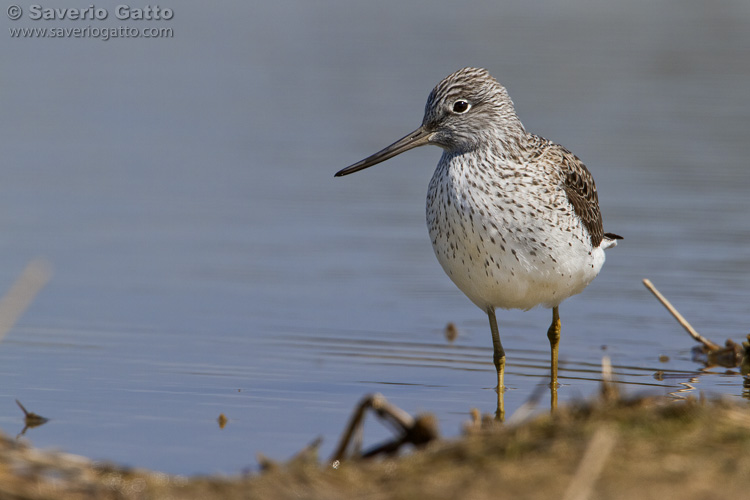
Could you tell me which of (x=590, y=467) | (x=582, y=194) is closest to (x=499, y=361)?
(x=582, y=194)

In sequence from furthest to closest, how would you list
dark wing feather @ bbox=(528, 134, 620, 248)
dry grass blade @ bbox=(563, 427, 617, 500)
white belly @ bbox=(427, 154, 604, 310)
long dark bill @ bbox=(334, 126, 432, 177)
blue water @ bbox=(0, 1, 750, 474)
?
1. long dark bill @ bbox=(334, 126, 432, 177)
2. dark wing feather @ bbox=(528, 134, 620, 248)
3. blue water @ bbox=(0, 1, 750, 474)
4. white belly @ bbox=(427, 154, 604, 310)
5. dry grass blade @ bbox=(563, 427, 617, 500)

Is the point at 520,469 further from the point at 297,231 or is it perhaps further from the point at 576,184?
the point at 297,231

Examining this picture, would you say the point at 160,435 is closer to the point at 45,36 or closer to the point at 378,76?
the point at 378,76

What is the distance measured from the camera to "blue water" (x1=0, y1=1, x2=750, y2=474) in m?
7.49

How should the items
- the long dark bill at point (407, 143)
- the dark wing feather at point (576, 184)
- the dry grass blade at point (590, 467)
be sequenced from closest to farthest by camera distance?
the dry grass blade at point (590, 467)
the dark wing feather at point (576, 184)
the long dark bill at point (407, 143)

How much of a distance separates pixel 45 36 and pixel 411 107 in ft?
24.7

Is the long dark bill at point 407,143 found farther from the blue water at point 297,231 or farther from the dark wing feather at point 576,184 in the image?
the blue water at point 297,231

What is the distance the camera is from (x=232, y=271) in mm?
10547

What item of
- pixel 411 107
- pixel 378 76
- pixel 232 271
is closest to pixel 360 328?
pixel 232 271

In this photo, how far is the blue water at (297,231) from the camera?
7488 mm

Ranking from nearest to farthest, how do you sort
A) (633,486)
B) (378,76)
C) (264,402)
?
(633,486) → (264,402) → (378,76)

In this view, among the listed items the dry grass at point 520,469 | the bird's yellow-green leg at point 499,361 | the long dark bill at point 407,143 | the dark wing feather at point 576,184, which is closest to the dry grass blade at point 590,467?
the dry grass at point 520,469

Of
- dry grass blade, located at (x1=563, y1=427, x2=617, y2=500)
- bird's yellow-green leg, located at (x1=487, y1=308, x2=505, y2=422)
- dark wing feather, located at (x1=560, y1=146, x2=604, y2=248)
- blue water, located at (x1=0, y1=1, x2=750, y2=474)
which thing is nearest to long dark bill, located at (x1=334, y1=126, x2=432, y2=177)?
dark wing feather, located at (x1=560, y1=146, x2=604, y2=248)

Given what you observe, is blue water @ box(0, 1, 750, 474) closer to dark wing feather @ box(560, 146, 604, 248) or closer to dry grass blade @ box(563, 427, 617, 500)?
dark wing feather @ box(560, 146, 604, 248)
